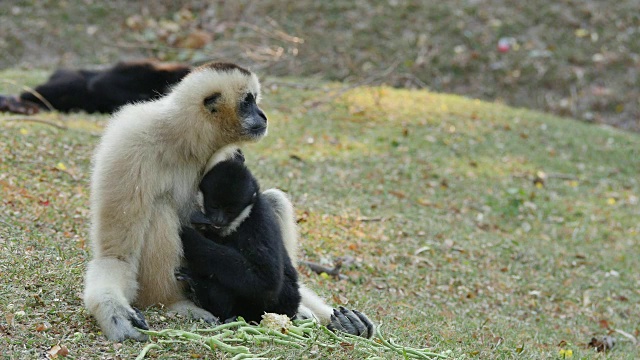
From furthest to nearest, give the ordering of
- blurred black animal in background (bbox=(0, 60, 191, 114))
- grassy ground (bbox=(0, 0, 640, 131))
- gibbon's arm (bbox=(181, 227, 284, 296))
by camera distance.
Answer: grassy ground (bbox=(0, 0, 640, 131))
blurred black animal in background (bbox=(0, 60, 191, 114))
gibbon's arm (bbox=(181, 227, 284, 296))

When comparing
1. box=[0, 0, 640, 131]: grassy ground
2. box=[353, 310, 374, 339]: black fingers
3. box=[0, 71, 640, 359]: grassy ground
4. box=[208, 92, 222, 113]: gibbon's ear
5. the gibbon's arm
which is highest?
box=[208, 92, 222, 113]: gibbon's ear

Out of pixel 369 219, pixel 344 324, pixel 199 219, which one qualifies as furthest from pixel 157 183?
pixel 369 219

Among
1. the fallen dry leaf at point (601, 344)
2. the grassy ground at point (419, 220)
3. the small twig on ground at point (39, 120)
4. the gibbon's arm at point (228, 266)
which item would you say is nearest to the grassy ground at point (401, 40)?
the grassy ground at point (419, 220)

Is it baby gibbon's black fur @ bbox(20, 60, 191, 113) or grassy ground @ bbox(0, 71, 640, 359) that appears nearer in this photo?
grassy ground @ bbox(0, 71, 640, 359)

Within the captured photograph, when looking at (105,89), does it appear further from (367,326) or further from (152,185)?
(367,326)

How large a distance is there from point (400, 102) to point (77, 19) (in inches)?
317

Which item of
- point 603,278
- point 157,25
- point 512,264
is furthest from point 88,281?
point 157,25

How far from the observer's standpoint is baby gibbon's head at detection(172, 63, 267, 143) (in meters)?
5.49

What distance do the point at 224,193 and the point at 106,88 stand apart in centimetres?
760

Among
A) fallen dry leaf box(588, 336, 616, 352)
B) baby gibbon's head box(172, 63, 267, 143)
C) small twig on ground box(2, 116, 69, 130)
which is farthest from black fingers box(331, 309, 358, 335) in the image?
small twig on ground box(2, 116, 69, 130)

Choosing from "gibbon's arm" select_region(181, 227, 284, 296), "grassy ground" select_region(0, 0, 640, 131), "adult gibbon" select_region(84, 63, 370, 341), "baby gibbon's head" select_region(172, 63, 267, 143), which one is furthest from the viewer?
"grassy ground" select_region(0, 0, 640, 131)

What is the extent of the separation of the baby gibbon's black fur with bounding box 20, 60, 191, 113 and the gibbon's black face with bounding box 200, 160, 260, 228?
7.04 m

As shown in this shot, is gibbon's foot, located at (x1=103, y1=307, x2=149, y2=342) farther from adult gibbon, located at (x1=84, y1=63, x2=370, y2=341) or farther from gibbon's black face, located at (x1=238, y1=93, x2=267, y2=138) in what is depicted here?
A: gibbon's black face, located at (x1=238, y1=93, x2=267, y2=138)

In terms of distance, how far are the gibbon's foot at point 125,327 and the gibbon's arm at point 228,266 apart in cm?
59
